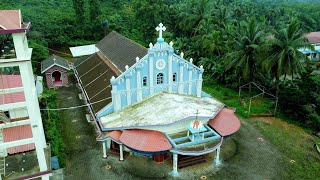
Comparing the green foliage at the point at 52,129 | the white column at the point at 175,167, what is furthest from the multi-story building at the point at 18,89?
the white column at the point at 175,167

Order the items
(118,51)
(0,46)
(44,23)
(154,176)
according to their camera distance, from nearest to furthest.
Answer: (0,46) < (154,176) < (118,51) < (44,23)

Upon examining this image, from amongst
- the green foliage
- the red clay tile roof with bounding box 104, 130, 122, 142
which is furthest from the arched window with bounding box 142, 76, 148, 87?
the green foliage

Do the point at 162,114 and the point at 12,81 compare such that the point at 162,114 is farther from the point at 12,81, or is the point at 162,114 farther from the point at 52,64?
the point at 52,64

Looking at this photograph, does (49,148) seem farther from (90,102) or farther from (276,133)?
(276,133)

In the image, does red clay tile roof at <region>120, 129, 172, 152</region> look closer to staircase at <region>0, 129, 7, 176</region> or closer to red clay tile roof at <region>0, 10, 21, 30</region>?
staircase at <region>0, 129, 7, 176</region>

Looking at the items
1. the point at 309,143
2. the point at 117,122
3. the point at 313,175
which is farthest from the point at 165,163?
the point at 309,143

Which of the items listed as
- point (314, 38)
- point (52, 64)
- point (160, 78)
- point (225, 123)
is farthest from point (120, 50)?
point (314, 38)

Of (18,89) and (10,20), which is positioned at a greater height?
(10,20)

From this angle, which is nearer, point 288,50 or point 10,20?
point 10,20
